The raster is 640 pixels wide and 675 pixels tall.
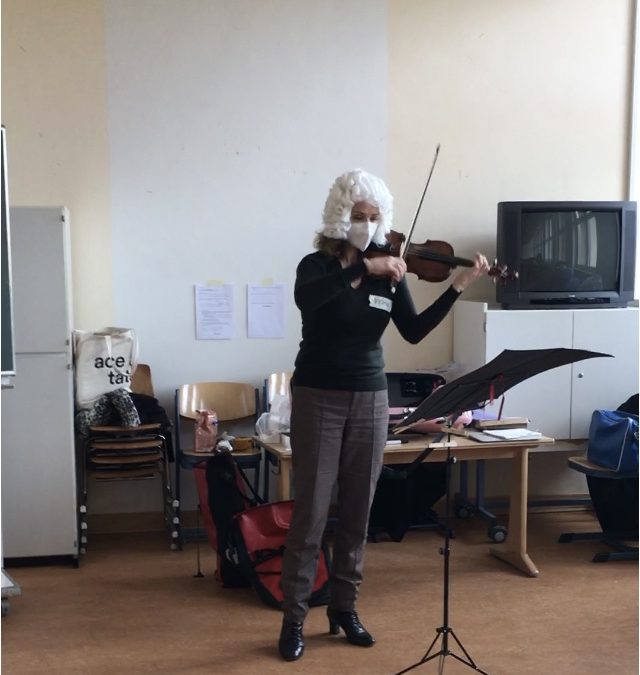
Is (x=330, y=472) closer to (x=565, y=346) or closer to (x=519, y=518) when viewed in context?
(x=519, y=518)

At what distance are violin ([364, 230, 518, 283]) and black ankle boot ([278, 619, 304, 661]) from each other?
1.25 m

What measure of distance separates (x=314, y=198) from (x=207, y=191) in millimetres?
554

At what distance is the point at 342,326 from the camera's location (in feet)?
8.42

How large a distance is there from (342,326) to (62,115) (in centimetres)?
224

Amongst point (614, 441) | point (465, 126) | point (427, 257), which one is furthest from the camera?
point (465, 126)

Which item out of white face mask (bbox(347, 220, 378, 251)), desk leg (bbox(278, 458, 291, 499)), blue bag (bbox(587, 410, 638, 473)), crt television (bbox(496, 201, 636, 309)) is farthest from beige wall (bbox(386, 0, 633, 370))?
white face mask (bbox(347, 220, 378, 251))

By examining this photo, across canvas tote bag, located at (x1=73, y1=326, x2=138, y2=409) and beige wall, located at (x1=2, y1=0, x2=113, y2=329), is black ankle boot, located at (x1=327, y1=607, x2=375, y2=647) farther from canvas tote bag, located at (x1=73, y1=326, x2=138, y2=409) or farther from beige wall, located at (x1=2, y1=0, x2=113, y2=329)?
beige wall, located at (x1=2, y1=0, x2=113, y2=329)

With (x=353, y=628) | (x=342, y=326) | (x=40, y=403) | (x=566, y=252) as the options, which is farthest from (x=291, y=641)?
(x=566, y=252)

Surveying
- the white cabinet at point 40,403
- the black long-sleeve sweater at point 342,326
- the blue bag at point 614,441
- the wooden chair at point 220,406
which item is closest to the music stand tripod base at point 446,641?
the black long-sleeve sweater at point 342,326

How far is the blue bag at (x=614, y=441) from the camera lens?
12.2 feet

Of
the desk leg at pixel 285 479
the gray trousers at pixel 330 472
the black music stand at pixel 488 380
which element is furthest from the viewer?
the desk leg at pixel 285 479

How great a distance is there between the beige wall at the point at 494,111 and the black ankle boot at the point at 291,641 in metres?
1.95

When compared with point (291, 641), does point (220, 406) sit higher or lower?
higher

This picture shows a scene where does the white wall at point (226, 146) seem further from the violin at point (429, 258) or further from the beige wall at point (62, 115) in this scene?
the violin at point (429, 258)
